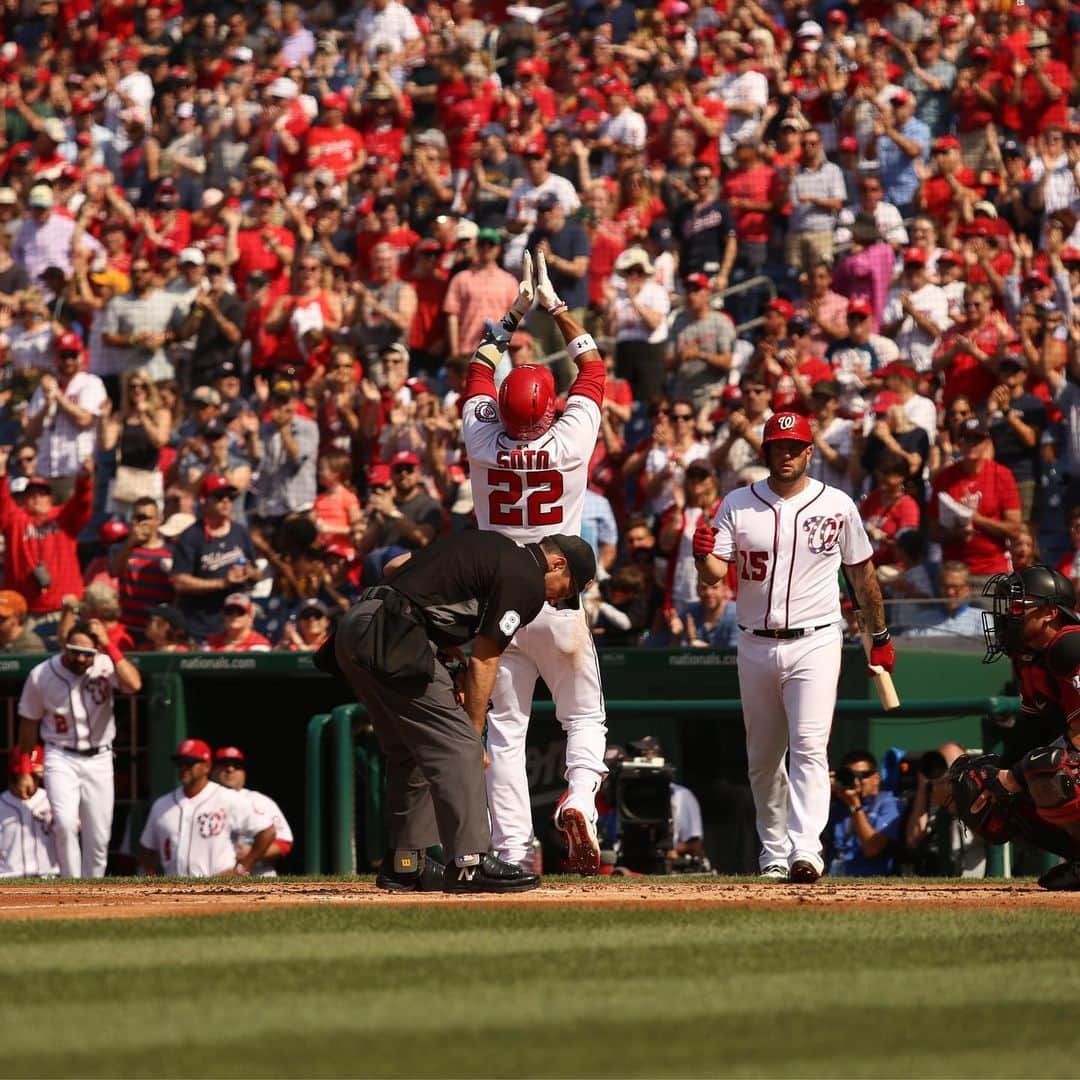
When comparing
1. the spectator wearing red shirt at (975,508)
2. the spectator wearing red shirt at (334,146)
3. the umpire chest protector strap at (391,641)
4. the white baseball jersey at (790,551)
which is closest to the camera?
the umpire chest protector strap at (391,641)

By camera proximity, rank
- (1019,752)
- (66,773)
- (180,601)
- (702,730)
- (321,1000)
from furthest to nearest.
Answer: (180,601), (66,773), (702,730), (1019,752), (321,1000)

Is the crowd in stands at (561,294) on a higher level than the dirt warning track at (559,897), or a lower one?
higher

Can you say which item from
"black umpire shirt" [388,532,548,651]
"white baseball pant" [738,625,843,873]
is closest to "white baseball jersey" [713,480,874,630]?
"white baseball pant" [738,625,843,873]

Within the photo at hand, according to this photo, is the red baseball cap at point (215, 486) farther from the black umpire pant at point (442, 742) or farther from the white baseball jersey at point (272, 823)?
the black umpire pant at point (442, 742)

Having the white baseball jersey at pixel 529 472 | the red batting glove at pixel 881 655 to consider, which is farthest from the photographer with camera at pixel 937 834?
the white baseball jersey at pixel 529 472

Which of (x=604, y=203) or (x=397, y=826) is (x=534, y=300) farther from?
(x=604, y=203)

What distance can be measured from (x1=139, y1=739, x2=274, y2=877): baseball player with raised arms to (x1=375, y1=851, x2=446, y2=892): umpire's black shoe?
4.50 metres

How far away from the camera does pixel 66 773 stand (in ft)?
44.7

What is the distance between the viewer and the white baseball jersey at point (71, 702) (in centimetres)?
1353

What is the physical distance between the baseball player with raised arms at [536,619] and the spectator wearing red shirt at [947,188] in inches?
331

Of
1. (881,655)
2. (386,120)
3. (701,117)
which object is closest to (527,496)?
(881,655)

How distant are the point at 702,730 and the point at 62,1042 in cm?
789

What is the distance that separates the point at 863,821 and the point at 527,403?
12.7 ft

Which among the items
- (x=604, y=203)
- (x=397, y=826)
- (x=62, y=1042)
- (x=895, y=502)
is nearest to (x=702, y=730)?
(x=895, y=502)
